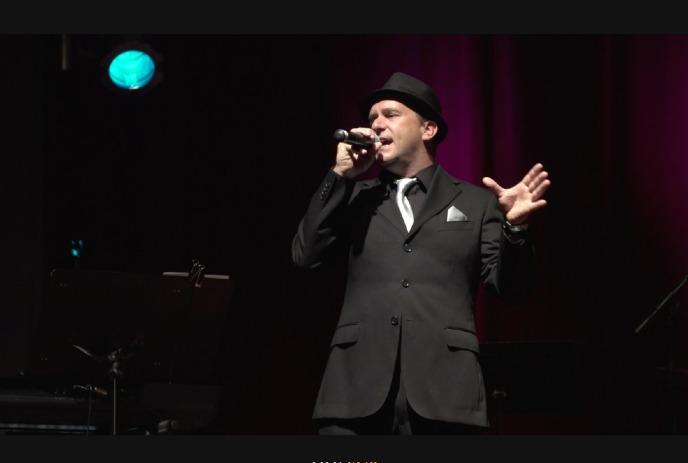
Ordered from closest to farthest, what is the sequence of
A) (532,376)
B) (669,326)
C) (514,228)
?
(514,228), (532,376), (669,326)

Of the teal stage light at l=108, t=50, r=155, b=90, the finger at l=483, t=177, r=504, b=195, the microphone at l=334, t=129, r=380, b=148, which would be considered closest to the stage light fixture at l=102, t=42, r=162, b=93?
the teal stage light at l=108, t=50, r=155, b=90

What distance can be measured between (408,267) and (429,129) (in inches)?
23.7

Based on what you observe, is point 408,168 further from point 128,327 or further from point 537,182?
point 128,327

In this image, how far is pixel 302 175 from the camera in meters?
5.09

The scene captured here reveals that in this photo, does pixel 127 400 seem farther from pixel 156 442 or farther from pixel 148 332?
pixel 156 442

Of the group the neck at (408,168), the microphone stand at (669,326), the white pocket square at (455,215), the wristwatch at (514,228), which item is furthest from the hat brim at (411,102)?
the microphone stand at (669,326)

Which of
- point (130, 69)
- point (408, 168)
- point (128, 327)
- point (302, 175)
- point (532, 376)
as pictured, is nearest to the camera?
point (408, 168)

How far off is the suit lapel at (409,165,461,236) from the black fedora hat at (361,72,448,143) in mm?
213

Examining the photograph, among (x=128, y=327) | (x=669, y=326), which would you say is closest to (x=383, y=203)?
(x=128, y=327)

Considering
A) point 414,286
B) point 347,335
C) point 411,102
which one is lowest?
point 347,335

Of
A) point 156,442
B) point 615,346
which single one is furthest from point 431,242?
point 615,346

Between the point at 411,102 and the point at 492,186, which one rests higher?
the point at 411,102

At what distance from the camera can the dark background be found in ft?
15.7

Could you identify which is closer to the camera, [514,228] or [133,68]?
[514,228]
